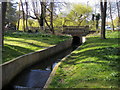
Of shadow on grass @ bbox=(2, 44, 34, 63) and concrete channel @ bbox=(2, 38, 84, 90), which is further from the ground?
shadow on grass @ bbox=(2, 44, 34, 63)

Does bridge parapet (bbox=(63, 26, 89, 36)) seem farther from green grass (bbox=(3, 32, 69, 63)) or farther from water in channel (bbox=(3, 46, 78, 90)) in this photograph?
water in channel (bbox=(3, 46, 78, 90))

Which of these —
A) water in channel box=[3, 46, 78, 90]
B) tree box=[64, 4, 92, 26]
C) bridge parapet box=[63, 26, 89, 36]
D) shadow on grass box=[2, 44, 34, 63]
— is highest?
Answer: tree box=[64, 4, 92, 26]

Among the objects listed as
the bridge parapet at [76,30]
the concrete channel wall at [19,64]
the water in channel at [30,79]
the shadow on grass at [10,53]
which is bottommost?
the water in channel at [30,79]

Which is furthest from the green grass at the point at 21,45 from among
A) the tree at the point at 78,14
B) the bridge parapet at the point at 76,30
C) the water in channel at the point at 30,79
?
the tree at the point at 78,14

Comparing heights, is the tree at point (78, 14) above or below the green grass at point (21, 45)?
above

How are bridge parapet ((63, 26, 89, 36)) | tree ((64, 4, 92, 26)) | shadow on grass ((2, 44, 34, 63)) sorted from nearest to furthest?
shadow on grass ((2, 44, 34, 63))
bridge parapet ((63, 26, 89, 36))
tree ((64, 4, 92, 26))

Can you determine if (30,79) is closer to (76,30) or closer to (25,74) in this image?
(25,74)

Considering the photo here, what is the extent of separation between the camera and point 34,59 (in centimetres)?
1287

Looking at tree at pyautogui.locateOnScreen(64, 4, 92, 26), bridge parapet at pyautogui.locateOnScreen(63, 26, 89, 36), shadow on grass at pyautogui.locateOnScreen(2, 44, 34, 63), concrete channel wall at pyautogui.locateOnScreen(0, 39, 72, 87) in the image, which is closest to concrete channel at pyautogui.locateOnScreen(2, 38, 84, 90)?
concrete channel wall at pyautogui.locateOnScreen(0, 39, 72, 87)

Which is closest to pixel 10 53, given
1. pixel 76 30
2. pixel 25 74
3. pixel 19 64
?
pixel 19 64

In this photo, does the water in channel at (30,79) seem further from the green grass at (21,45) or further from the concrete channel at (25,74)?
the green grass at (21,45)

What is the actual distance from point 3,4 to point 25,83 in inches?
254

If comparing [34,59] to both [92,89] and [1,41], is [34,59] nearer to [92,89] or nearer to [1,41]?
[1,41]

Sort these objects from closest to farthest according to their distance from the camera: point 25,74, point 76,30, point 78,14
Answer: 1. point 25,74
2. point 76,30
3. point 78,14
